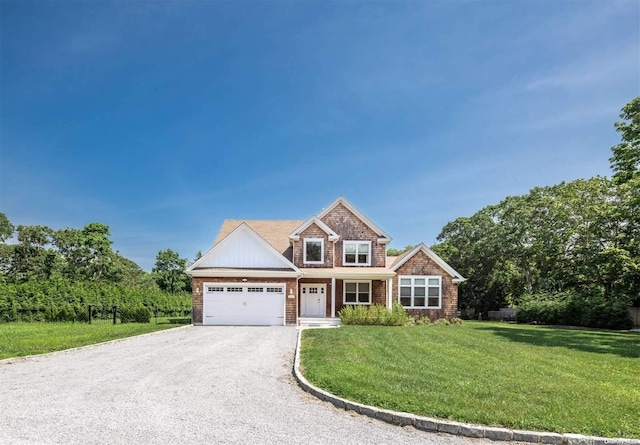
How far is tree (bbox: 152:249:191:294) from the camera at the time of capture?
49.3 meters

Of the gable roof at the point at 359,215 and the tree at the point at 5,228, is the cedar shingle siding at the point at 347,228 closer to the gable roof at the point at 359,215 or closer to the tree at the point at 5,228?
the gable roof at the point at 359,215

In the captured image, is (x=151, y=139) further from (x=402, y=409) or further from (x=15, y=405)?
(x=402, y=409)

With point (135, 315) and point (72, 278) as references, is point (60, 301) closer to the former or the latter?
point (135, 315)

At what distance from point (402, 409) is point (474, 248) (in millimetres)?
38361

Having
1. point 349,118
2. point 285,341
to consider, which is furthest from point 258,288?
point 349,118

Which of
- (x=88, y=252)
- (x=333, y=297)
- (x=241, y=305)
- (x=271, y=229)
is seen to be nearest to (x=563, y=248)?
(x=333, y=297)

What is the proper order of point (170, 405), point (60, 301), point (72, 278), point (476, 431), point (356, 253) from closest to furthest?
point (476, 431)
point (170, 405)
point (356, 253)
point (60, 301)
point (72, 278)

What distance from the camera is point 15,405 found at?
6520 millimetres

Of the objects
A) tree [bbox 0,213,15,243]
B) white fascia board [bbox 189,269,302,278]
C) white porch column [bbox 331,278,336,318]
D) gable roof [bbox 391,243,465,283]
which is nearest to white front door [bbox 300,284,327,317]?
white porch column [bbox 331,278,336,318]

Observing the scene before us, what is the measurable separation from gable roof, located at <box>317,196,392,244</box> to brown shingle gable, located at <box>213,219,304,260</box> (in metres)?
3.11

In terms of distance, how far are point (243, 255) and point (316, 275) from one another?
4095 mm

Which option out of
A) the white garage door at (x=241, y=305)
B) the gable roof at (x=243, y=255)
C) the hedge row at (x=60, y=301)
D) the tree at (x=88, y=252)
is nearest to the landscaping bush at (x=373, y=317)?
the white garage door at (x=241, y=305)

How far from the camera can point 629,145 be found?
70.3ft

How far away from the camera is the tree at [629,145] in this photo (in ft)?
68.6
